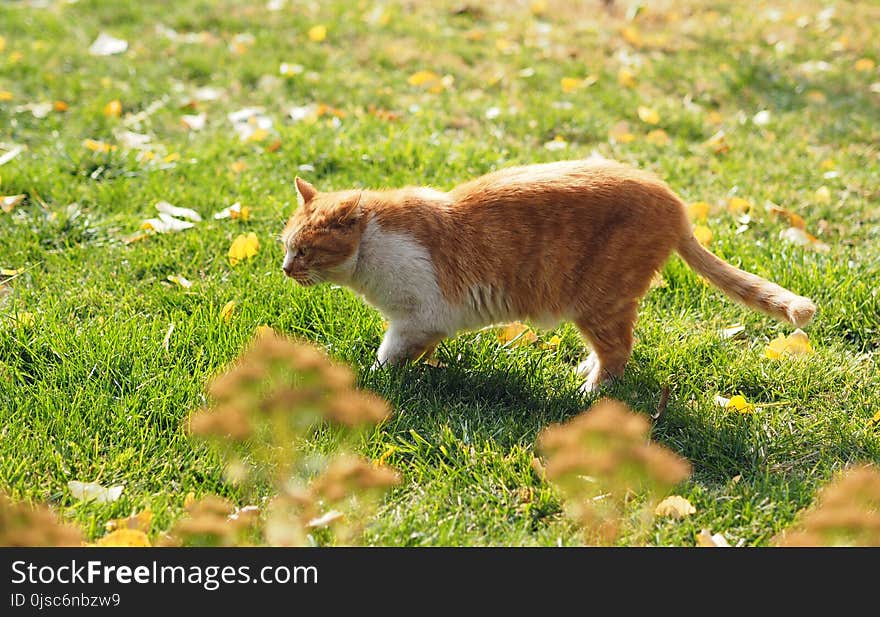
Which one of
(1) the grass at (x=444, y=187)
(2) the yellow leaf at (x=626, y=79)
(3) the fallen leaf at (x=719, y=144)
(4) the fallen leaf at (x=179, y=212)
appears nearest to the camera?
(1) the grass at (x=444, y=187)

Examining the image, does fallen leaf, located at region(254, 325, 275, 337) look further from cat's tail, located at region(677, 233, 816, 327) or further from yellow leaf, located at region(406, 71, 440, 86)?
yellow leaf, located at region(406, 71, 440, 86)

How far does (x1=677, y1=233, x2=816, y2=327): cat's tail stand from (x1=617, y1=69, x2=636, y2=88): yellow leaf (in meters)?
2.97

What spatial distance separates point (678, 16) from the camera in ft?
23.4

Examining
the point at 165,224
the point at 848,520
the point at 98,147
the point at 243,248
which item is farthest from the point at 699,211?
the point at 98,147

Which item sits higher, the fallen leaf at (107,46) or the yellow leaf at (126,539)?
the yellow leaf at (126,539)

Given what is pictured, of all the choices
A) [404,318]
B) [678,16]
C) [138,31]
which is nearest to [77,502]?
[404,318]

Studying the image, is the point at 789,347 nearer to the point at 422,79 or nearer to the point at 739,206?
the point at 739,206

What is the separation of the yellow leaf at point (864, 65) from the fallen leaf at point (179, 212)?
15.4 ft

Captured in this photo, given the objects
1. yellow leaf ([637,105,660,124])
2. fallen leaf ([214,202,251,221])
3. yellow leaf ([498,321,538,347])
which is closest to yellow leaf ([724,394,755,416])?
yellow leaf ([498,321,538,347])

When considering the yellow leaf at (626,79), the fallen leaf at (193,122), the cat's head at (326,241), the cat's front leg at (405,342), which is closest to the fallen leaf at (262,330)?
the cat's head at (326,241)

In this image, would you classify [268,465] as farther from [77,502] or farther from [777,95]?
[777,95]

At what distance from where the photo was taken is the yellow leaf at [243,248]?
372 centimetres

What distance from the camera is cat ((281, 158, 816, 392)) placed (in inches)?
118

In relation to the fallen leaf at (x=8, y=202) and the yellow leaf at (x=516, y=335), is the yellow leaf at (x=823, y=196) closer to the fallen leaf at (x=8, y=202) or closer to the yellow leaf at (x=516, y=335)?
the yellow leaf at (x=516, y=335)
